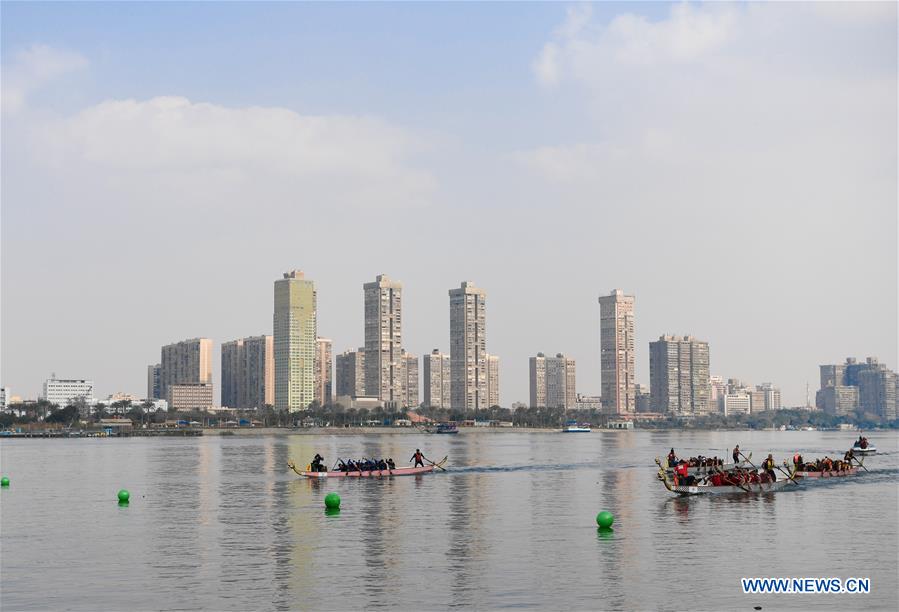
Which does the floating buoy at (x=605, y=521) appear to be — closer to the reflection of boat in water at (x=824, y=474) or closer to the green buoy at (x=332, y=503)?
the green buoy at (x=332, y=503)

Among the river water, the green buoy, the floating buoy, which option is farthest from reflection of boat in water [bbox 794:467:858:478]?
the green buoy

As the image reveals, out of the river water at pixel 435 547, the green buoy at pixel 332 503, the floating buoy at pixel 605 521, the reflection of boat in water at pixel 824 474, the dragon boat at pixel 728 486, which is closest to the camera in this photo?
the river water at pixel 435 547

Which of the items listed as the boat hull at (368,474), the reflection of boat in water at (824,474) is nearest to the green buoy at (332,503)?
the boat hull at (368,474)

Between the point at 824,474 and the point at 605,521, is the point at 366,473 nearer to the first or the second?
the point at 824,474

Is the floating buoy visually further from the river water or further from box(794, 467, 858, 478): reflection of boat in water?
box(794, 467, 858, 478): reflection of boat in water

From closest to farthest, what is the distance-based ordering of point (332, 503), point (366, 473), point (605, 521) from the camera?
point (605, 521)
point (332, 503)
point (366, 473)

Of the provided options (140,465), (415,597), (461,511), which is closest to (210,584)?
(415,597)

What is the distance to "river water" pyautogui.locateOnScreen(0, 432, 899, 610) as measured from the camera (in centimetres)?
3400

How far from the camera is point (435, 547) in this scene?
4441 cm

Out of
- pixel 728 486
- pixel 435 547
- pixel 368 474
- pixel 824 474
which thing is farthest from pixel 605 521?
pixel 824 474

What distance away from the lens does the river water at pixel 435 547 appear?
112ft

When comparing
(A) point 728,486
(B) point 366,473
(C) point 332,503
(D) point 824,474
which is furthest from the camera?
(B) point 366,473

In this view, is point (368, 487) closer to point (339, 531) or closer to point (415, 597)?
point (339, 531)

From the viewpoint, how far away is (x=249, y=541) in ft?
151
